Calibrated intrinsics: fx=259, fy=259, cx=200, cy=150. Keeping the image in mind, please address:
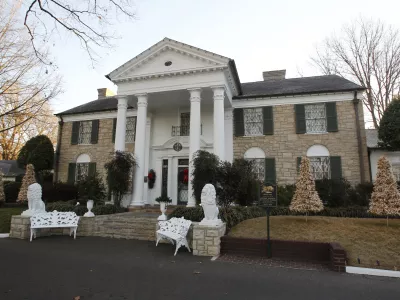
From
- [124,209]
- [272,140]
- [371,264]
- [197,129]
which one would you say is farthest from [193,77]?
[371,264]

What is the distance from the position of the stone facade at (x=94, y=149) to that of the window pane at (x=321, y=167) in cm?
1068

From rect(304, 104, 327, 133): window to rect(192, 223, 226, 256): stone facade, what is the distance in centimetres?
945

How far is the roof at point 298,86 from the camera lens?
46.1ft

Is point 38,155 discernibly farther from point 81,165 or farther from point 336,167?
point 336,167

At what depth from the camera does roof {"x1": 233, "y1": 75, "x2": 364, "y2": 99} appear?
1405cm

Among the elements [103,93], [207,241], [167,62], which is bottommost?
[207,241]

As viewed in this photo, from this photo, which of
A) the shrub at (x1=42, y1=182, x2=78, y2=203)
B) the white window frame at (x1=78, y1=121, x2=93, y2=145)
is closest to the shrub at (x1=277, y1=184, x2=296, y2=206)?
the shrub at (x1=42, y1=182, x2=78, y2=203)

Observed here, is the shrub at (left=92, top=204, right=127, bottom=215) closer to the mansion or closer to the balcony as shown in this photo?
the mansion

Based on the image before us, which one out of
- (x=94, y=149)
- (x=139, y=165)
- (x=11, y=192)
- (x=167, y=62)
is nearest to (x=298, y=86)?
(x=167, y=62)

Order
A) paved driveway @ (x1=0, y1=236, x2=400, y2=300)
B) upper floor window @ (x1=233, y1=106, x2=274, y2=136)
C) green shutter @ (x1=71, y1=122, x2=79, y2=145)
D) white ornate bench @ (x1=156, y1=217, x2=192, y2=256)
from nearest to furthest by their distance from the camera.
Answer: paved driveway @ (x1=0, y1=236, x2=400, y2=300) → white ornate bench @ (x1=156, y1=217, x2=192, y2=256) → upper floor window @ (x1=233, y1=106, x2=274, y2=136) → green shutter @ (x1=71, y1=122, x2=79, y2=145)

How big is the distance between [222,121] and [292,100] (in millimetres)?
4870

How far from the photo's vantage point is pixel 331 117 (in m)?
13.8

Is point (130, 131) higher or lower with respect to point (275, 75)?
lower

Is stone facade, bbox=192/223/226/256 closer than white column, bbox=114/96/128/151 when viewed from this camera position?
Yes
